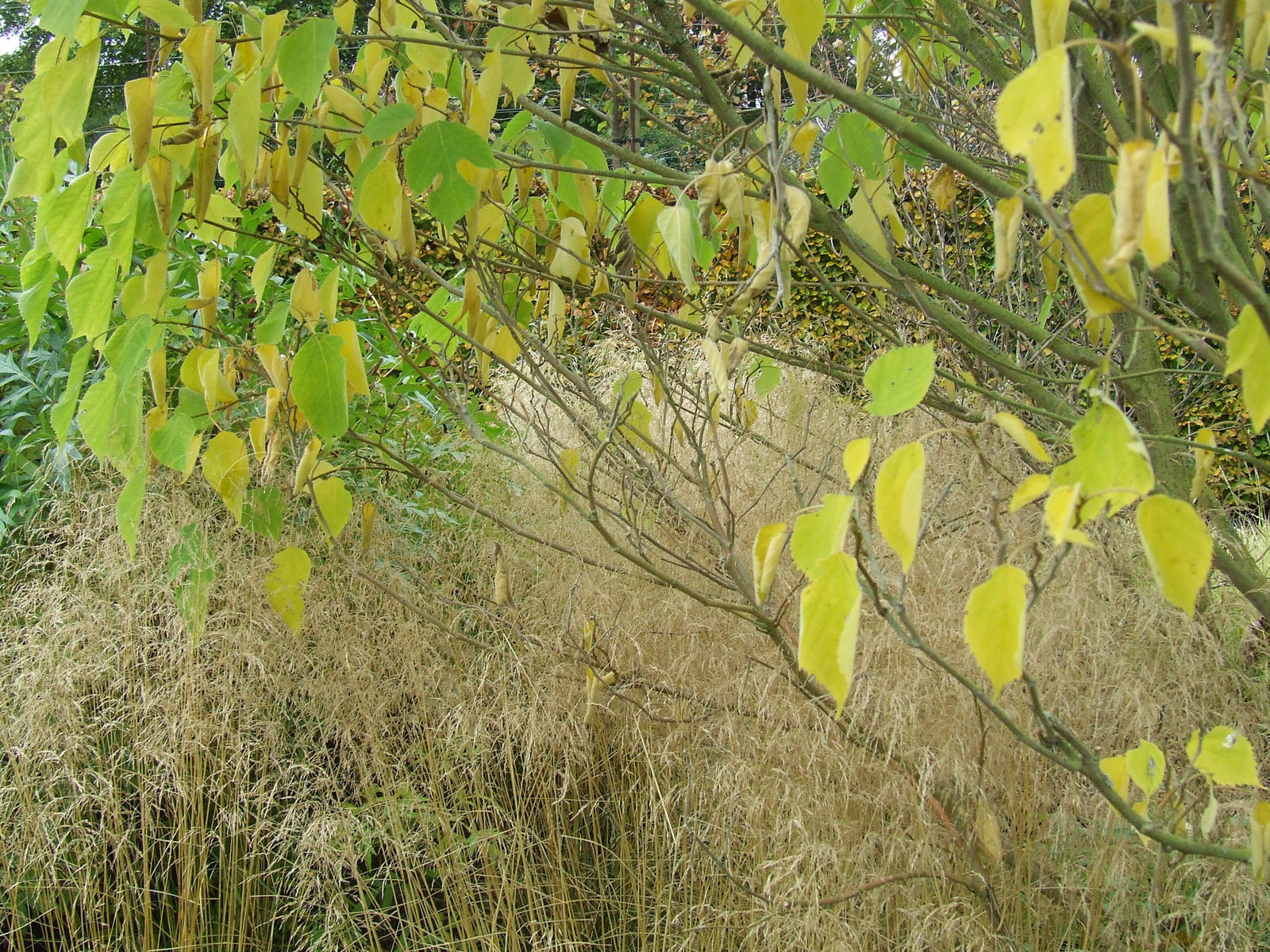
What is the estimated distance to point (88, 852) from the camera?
184 centimetres

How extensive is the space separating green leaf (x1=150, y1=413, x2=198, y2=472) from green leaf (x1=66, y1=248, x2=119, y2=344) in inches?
6.2

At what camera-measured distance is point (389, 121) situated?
0.94m

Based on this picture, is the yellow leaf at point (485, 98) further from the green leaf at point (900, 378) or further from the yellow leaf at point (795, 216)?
the green leaf at point (900, 378)

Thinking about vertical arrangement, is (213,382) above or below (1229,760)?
above

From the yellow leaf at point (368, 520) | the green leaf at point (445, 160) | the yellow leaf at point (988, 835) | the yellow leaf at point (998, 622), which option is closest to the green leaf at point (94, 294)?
the green leaf at point (445, 160)

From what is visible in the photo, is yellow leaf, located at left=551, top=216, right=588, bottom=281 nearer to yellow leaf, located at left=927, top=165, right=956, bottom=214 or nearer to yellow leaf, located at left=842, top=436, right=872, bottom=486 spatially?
yellow leaf, located at left=927, top=165, right=956, bottom=214

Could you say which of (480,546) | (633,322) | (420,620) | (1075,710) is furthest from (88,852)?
(1075,710)

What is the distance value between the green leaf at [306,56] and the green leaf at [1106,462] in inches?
25.2

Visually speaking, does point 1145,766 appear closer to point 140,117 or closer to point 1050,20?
point 1050,20

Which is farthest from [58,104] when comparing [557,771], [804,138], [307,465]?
[557,771]

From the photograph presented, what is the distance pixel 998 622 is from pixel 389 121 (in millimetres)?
706

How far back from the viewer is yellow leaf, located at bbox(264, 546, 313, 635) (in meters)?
1.26

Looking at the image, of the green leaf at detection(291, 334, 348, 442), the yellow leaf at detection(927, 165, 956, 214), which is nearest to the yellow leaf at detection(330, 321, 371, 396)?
the green leaf at detection(291, 334, 348, 442)

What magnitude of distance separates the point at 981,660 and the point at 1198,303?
2.06 ft
